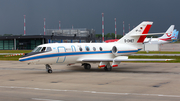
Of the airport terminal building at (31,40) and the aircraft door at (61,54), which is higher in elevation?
the airport terminal building at (31,40)

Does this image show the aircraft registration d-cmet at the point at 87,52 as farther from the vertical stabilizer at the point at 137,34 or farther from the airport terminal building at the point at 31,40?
the airport terminal building at the point at 31,40

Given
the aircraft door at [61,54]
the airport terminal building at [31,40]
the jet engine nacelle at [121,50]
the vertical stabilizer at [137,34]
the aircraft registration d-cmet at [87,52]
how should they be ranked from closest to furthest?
the aircraft registration d-cmet at [87,52], the aircraft door at [61,54], the jet engine nacelle at [121,50], the vertical stabilizer at [137,34], the airport terminal building at [31,40]

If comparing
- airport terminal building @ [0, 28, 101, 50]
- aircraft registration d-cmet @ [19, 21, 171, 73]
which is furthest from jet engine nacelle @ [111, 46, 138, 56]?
airport terminal building @ [0, 28, 101, 50]

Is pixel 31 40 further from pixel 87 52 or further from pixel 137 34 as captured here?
pixel 87 52

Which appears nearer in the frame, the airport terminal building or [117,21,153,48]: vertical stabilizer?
[117,21,153,48]: vertical stabilizer

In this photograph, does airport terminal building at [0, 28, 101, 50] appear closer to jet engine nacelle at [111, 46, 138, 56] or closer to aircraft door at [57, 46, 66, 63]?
jet engine nacelle at [111, 46, 138, 56]

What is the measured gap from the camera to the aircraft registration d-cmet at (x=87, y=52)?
66.6ft

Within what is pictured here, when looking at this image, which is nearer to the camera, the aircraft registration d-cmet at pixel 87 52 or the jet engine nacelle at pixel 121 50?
the aircraft registration d-cmet at pixel 87 52

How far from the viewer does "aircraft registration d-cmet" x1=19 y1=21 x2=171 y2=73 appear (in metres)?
20.3

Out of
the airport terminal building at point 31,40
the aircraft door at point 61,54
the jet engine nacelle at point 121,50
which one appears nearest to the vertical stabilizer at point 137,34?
the jet engine nacelle at point 121,50

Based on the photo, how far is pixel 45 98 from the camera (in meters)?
10.5

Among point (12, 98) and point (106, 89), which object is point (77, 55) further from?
point (12, 98)

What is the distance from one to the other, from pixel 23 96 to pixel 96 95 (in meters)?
3.44

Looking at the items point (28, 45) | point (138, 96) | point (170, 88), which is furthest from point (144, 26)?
point (28, 45)
